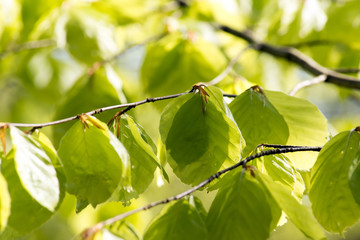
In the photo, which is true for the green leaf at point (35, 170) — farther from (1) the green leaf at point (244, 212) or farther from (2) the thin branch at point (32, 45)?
(2) the thin branch at point (32, 45)

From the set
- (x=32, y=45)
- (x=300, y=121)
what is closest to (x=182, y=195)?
(x=300, y=121)

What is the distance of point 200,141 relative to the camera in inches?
26.5

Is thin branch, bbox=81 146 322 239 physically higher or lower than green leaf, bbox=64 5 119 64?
higher

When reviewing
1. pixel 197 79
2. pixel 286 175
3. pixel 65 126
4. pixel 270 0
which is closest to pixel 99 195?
pixel 286 175

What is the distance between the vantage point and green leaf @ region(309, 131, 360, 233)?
648 mm

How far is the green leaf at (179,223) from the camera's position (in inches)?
24.5

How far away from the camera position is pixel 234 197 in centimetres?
61

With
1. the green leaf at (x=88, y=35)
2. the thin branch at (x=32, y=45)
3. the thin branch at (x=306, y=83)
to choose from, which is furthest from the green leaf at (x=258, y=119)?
the thin branch at (x=32, y=45)

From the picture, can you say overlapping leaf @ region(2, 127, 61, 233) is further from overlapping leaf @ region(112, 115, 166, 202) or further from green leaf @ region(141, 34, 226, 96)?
green leaf @ region(141, 34, 226, 96)

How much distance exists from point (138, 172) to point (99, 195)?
0.10m

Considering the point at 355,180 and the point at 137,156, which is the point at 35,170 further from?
the point at 355,180

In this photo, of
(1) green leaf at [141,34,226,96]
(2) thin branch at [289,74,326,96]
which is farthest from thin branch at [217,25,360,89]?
(1) green leaf at [141,34,226,96]

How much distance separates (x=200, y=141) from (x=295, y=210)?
160 mm

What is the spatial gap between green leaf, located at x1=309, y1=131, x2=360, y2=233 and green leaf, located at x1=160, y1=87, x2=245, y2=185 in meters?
0.12
